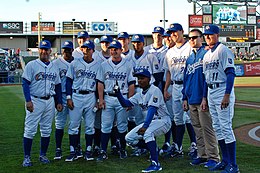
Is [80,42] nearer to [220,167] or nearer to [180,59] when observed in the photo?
[180,59]

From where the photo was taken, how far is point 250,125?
10.0 meters

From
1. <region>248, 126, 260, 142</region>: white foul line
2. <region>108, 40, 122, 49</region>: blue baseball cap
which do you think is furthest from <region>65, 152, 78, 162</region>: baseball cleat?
<region>248, 126, 260, 142</region>: white foul line

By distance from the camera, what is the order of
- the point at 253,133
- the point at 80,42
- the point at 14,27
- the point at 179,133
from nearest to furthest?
the point at 179,133, the point at 80,42, the point at 253,133, the point at 14,27

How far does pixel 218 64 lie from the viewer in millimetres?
5512

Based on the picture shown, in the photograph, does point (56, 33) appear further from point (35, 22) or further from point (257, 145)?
point (257, 145)

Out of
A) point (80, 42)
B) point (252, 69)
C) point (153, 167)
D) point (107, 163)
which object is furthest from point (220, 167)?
point (252, 69)

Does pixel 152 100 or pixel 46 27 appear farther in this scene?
pixel 46 27

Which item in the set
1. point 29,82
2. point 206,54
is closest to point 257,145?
point 206,54

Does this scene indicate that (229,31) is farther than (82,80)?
Yes

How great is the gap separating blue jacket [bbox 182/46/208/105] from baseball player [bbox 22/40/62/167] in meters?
2.13

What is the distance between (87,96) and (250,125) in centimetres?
507

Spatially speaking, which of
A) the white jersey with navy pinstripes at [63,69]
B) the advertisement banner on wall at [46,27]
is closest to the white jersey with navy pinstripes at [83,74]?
the white jersey with navy pinstripes at [63,69]

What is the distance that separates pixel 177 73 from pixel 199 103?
2.63 feet

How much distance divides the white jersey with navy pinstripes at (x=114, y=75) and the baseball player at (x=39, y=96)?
2.55 ft
